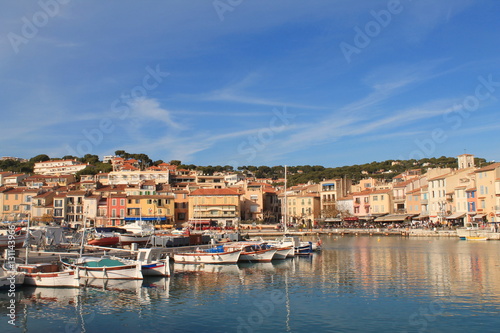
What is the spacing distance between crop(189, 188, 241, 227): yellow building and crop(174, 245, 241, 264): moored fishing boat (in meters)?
46.9

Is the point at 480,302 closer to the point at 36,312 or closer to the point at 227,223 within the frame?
the point at 36,312

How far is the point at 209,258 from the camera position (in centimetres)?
3625

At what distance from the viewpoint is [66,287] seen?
24984 millimetres

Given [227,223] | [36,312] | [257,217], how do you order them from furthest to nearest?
[257,217] < [227,223] < [36,312]

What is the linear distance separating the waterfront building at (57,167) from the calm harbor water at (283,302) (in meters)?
125

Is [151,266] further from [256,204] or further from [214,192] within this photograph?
[256,204]

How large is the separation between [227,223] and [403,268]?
55596mm

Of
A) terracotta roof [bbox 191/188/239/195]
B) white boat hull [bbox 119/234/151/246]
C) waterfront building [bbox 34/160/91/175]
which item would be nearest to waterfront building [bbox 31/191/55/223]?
terracotta roof [bbox 191/188/239/195]

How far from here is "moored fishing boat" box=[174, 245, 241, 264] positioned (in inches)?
1426

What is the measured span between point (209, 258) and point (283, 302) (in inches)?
610

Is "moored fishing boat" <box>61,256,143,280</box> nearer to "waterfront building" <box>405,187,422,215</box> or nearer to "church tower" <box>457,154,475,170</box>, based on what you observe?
"waterfront building" <box>405,187,422,215</box>

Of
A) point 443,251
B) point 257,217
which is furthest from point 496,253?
point 257,217

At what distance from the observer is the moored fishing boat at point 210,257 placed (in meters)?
36.2

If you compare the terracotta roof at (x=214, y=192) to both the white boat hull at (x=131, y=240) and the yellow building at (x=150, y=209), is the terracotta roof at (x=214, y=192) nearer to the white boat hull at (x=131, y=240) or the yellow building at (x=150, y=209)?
the yellow building at (x=150, y=209)
